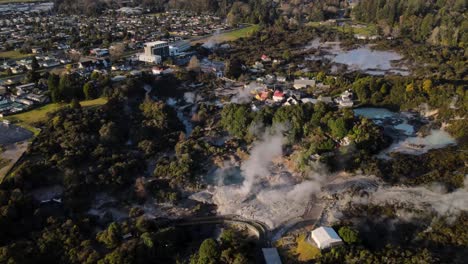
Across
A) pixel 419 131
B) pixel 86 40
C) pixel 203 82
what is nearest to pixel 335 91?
pixel 419 131

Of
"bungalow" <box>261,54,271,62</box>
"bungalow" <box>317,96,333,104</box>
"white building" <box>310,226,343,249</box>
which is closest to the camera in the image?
"white building" <box>310,226,343,249</box>

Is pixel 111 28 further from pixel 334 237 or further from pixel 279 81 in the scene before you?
pixel 334 237

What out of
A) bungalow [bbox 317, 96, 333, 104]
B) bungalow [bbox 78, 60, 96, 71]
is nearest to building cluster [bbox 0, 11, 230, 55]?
bungalow [bbox 78, 60, 96, 71]

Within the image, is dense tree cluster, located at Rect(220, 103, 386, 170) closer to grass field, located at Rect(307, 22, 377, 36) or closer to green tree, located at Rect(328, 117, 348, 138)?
green tree, located at Rect(328, 117, 348, 138)

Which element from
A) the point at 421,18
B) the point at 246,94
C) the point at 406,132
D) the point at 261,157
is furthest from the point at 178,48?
the point at 421,18

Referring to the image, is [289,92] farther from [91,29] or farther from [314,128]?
[91,29]

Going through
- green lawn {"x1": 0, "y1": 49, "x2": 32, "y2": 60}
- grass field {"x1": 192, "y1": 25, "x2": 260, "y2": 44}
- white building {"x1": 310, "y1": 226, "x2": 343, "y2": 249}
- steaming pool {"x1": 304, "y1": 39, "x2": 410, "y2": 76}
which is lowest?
white building {"x1": 310, "y1": 226, "x2": 343, "y2": 249}

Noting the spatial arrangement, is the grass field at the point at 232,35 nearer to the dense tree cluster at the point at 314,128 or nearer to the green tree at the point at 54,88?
the green tree at the point at 54,88
